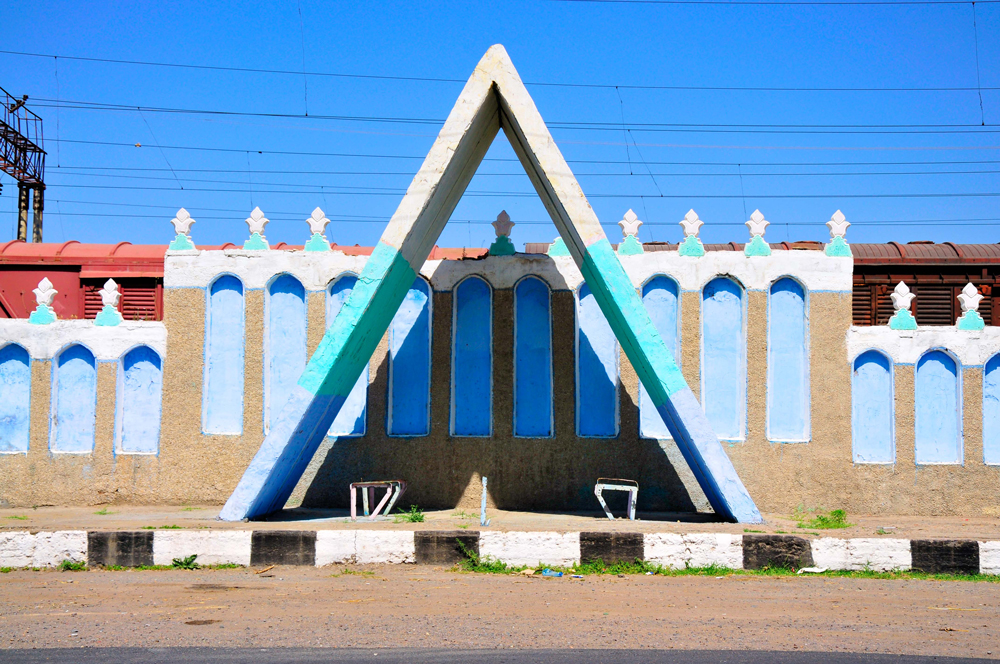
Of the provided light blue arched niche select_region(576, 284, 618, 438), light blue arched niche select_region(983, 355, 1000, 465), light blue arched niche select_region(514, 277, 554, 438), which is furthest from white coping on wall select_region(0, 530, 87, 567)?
light blue arched niche select_region(983, 355, 1000, 465)

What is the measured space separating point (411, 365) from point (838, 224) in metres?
5.54

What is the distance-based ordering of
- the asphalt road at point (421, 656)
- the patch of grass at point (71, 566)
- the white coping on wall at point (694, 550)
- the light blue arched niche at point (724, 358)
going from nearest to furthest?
the asphalt road at point (421, 656) < the white coping on wall at point (694, 550) < the patch of grass at point (71, 566) < the light blue arched niche at point (724, 358)

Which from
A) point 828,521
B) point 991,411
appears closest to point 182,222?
point 828,521

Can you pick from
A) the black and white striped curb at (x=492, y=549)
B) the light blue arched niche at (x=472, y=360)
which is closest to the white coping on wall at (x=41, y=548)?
the black and white striped curb at (x=492, y=549)

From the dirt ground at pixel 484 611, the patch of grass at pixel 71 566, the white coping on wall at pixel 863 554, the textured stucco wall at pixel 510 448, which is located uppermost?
the textured stucco wall at pixel 510 448

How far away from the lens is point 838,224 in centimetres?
966

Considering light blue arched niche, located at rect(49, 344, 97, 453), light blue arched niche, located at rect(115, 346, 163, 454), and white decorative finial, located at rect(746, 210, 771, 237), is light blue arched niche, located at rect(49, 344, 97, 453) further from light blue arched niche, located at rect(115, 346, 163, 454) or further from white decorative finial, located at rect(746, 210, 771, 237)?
white decorative finial, located at rect(746, 210, 771, 237)

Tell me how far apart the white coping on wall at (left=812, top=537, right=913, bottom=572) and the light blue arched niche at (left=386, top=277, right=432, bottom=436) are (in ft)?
Answer: 15.3

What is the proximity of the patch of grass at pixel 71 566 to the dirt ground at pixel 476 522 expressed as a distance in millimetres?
316

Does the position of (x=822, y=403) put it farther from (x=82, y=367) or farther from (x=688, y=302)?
(x=82, y=367)

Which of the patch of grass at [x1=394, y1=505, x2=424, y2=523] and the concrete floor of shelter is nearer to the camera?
the concrete floor of shelter

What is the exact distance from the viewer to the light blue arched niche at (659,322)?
9539mm

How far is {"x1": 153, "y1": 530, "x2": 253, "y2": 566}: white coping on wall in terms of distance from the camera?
7.26 m

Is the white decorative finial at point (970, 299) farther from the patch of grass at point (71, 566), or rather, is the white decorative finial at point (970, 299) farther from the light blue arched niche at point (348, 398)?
the patch of grass at point (71, 566)
